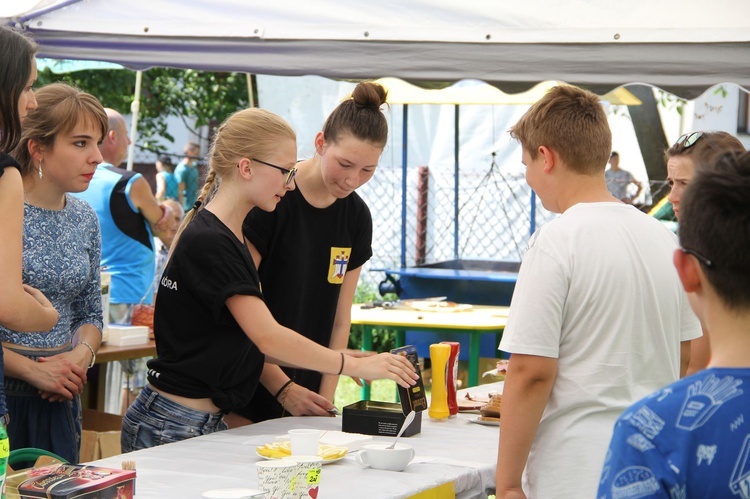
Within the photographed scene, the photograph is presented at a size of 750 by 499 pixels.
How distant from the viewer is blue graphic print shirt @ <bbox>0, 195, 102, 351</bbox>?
8.86 ft

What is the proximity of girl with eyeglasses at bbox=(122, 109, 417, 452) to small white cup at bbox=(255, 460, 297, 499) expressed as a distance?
563 millimetres

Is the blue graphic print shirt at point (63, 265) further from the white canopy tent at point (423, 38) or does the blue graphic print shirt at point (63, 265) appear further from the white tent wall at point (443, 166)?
the white tent wall at point (443, 166)

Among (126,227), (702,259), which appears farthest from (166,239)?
(702,259)

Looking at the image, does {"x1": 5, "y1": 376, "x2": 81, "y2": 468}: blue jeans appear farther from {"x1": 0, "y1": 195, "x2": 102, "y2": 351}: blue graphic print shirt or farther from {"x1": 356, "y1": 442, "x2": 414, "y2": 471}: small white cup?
{"x1": 356, "y1": 442, "x2": 414, "y2": 471}: small white cup

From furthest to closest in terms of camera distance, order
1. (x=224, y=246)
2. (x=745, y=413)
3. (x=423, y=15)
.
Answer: (x=423, y=15)
(x=224, y=246)
(x=745, y=413)

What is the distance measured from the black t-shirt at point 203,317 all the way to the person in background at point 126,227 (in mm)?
2403

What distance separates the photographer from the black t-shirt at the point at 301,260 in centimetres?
286

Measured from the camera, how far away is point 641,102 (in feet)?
28.9

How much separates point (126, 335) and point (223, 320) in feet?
6.38

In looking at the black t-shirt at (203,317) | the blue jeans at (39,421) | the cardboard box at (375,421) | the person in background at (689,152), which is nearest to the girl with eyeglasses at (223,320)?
the black t-shirt at (203,317)

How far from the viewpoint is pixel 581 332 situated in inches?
76.7

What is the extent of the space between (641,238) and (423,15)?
7.04ft

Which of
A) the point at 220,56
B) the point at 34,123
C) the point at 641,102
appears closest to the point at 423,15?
the point at 220,56

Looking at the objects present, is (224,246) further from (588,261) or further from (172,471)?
(588,261)
